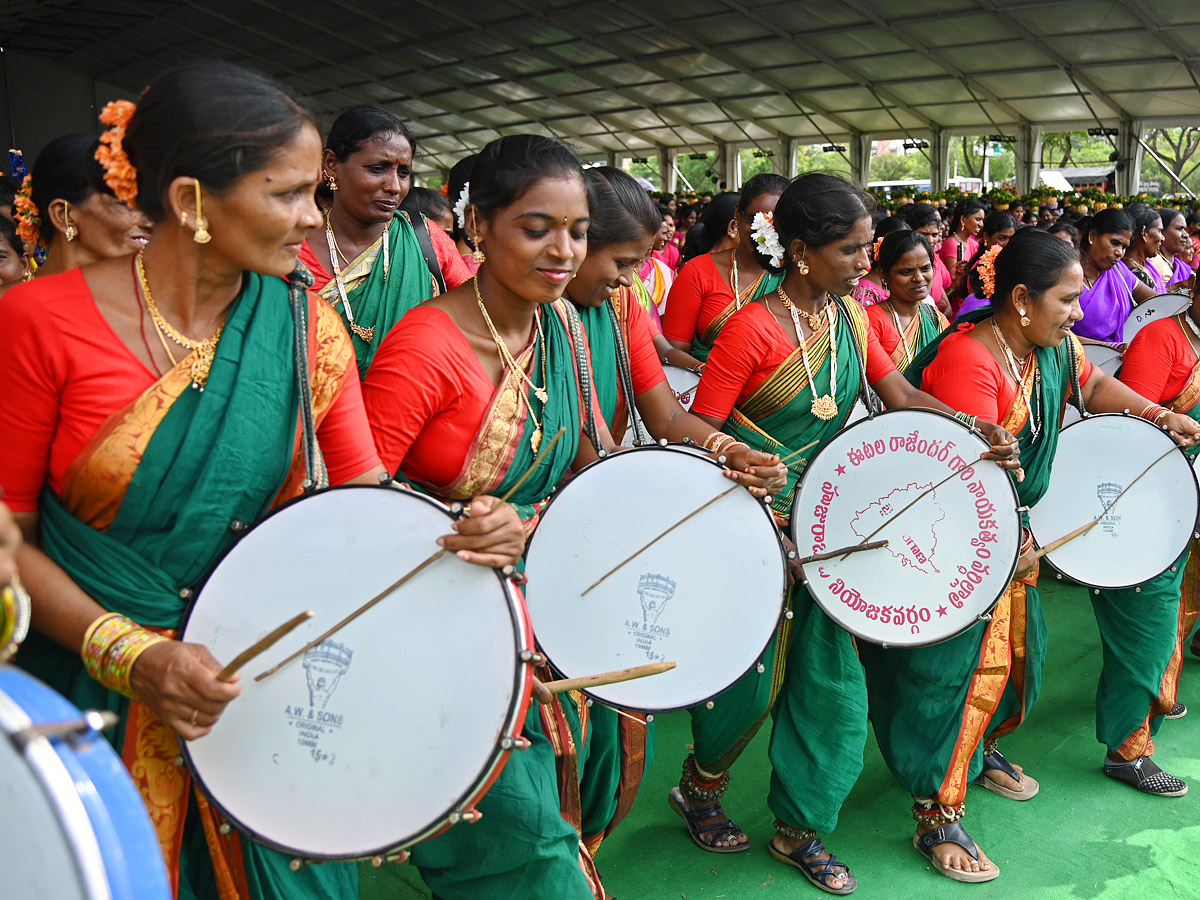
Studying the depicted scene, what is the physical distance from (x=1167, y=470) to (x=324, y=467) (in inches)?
101

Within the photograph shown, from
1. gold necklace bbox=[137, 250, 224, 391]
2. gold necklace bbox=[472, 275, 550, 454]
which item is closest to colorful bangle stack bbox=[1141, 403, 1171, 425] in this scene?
gold necklace bbox=[472, 275, 550, 454]

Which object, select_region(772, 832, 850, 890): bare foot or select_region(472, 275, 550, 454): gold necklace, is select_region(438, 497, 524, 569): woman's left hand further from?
select_region(772, 832, 850, 890): bare foot

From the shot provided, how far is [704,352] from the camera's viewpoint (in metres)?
4.66

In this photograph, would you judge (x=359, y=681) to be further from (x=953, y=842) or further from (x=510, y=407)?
(x=953, y=842)

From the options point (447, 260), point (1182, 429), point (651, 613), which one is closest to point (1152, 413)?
point (1182, 429)

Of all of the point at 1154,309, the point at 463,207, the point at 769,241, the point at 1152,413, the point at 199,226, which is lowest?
the point at 1154,309

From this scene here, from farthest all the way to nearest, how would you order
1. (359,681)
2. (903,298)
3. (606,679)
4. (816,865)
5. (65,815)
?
(903,298) < (816,865) < (606,679) < (359,681) < (65,815)

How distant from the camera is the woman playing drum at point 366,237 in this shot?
131 inches

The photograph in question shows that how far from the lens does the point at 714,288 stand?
4535 millimetres

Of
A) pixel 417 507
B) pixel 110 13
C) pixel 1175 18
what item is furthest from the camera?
pixel 110 13

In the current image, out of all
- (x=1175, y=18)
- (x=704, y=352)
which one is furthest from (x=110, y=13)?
(x=704, y=352)

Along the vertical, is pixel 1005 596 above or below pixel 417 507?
below

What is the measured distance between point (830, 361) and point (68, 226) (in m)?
2.24

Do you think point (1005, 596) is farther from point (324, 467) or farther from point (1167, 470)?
point (324, 467)
